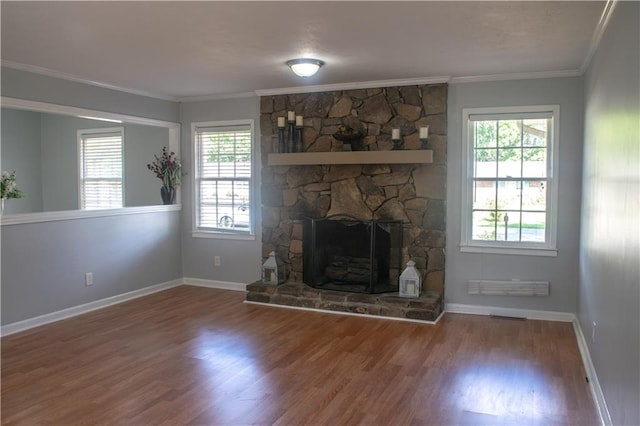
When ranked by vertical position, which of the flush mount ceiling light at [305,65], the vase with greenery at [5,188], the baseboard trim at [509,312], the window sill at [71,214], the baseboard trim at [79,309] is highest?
the flush mount ceiling light at [305,65]

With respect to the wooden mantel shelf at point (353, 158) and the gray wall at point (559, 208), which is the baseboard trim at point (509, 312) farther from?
the wooden mantel shelf at point (353, 158)

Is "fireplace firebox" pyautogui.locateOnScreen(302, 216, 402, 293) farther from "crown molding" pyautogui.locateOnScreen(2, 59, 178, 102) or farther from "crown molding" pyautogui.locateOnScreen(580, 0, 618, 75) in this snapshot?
"crown molding" pyautogui.locateOnScreen(2, 59, 178, 102)

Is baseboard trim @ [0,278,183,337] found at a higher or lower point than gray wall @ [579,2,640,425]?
lower

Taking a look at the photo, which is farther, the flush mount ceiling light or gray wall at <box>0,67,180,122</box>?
gray wall at <box>0,67,180,122</box>

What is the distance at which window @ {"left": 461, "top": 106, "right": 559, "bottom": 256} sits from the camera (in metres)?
4.93

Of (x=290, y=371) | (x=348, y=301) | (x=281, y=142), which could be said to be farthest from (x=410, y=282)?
(x=281, y=142)

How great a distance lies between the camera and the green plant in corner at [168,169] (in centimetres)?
630

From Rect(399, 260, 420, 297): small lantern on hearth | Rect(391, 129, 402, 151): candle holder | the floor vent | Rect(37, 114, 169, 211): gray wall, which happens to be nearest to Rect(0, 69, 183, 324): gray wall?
Rect(37, 114, 169, 211): gray wall

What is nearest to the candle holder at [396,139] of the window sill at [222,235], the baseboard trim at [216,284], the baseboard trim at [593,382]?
the window sill at [222,235]

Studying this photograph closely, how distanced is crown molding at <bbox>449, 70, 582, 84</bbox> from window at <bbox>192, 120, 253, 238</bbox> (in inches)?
99.6

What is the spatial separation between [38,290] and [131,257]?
1.20m

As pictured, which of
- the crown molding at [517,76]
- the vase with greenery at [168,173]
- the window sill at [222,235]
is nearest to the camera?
the crown molding at [517,76]

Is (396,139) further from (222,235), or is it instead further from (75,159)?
(75,159)

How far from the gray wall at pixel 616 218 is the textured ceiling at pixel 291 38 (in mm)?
492
